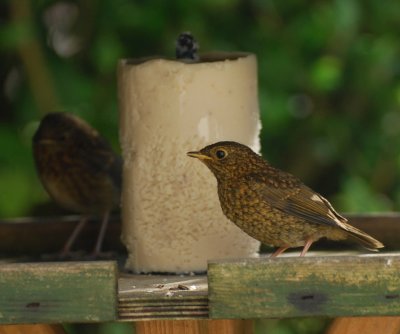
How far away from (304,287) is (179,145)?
1.09m

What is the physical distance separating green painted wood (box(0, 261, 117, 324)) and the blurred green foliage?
9.10 ft

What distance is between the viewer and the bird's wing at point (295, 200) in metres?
4.40

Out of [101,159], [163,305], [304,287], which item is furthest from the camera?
[101,159]

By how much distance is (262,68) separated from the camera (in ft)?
21.8

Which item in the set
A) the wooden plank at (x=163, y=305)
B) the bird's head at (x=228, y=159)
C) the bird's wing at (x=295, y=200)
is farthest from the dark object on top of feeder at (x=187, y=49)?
the wooden plank at (x=163, y=305)

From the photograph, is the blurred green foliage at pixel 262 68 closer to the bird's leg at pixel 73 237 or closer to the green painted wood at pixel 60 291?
the bird's leg at pixel 73 237

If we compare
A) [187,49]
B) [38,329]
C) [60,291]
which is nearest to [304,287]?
[60,291]

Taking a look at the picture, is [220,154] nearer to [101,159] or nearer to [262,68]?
[101,159]

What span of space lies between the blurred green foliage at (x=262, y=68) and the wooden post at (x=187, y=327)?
101 inches

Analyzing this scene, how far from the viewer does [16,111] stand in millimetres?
6574

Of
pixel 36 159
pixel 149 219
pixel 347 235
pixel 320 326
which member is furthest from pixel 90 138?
pixel 320 326

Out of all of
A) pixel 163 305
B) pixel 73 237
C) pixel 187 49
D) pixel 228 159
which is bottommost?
pixel 73 237

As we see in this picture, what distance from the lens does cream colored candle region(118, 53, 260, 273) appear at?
455 cm

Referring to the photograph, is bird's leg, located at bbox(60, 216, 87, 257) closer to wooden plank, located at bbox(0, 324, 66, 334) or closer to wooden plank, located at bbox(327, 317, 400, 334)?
wooden plank, located at bbox(0, 324, 66, 334)
